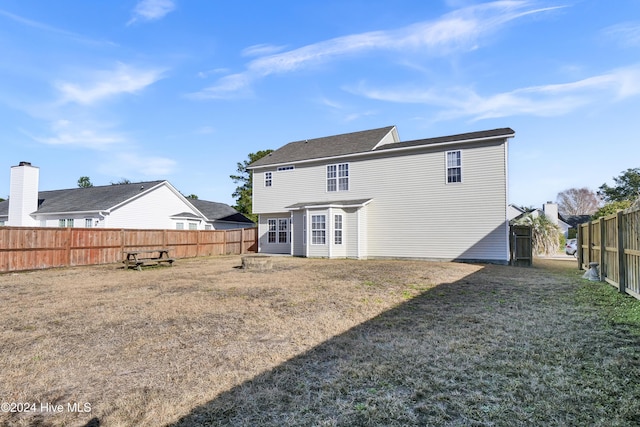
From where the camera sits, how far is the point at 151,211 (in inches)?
993

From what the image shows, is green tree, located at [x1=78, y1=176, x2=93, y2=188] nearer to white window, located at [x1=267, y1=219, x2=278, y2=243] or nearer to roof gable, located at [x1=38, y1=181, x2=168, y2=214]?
roof gable, located at [x1=38, y1=181, x2=168, y2=214]

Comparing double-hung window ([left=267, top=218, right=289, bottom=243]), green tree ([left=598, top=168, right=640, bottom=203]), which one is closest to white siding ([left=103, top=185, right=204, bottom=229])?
double-hung window ([left=267, top=218, right=289, bottom=243])

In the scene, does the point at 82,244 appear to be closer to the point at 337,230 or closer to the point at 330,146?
the point at 337,230

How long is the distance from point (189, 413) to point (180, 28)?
12.7m

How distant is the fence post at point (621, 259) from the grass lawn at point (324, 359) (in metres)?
0.60

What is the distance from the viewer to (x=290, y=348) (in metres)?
4.44

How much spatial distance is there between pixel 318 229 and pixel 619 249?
13.0 meters

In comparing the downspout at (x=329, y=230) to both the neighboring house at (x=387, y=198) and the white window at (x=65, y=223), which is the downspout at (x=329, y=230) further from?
the white window at (x=65, y=223)

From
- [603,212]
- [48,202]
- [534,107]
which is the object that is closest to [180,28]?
[534,107]

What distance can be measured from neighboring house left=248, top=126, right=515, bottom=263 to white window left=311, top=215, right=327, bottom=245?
0.06m

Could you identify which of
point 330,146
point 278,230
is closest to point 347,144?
point 330,146

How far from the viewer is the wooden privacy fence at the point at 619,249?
22.7ft

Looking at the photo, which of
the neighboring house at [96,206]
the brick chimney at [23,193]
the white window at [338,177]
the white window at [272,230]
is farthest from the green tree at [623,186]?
the brick chimney at [23,193]

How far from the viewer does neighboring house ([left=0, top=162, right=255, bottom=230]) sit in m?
22.6
